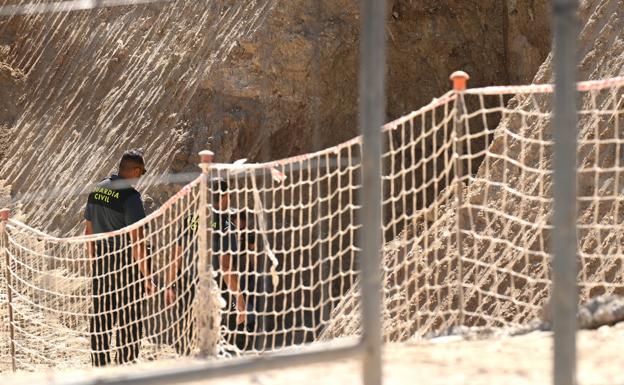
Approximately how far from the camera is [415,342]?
17.4 feet

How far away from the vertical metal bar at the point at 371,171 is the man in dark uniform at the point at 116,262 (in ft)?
15.9

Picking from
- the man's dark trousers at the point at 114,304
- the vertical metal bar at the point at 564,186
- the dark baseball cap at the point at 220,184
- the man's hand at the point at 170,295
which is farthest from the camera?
the man's dark trousers at the point at 114,304

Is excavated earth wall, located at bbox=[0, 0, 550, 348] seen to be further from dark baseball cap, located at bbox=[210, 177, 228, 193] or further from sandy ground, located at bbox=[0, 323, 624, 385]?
sandy ground, located at bbox=[0, 323, 624, 385]

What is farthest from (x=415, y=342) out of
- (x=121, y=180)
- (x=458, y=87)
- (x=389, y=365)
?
(x=121, y=180)

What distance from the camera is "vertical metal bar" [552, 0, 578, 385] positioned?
10.1ft

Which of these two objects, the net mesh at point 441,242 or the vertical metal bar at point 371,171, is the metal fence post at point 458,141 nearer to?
the net mesh at point 441,242

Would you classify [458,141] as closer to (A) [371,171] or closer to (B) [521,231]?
(B) [521,231]

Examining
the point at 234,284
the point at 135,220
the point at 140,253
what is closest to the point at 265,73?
the point at 135,220

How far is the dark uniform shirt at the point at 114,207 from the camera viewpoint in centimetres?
848

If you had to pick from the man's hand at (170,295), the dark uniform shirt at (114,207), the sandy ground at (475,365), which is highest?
the dark uniform shirt at (114,207)

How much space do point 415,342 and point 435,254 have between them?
2.50m

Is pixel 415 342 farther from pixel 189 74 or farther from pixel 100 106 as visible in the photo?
pixel 100 106

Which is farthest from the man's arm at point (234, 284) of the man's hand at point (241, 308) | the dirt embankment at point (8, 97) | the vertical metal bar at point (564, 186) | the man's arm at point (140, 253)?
the dirt embankment at point (8, 97)

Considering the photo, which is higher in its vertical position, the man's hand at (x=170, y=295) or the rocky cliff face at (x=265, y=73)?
the rocky cliff face at (x=265, y=73)
